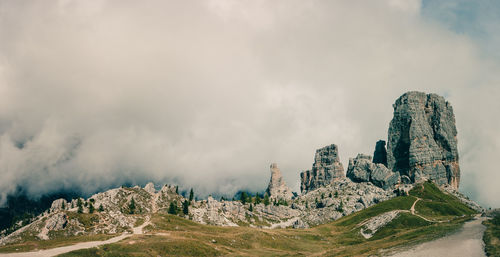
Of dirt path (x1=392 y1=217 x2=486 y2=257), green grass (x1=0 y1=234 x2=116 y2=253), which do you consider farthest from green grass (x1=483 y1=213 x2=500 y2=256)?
green grass (x1=0 y1=234 x2=116 y2=253)

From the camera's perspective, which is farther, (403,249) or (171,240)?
(171,240)

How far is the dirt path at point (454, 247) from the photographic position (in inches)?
2751

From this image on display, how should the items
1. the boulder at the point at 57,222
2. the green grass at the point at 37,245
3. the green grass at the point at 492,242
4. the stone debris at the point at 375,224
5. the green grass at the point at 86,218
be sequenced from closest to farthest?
the green grass at the point at 492,242, the green grass at the point at 37,245, the boulder at the point at 57,222, the green grass at the point at 86,218, the stone debris at the point at 375,224

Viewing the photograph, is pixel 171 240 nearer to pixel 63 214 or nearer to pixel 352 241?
pixel 63 214

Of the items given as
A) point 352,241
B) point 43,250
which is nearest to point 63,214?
point 43,250

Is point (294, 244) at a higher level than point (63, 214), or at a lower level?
lower

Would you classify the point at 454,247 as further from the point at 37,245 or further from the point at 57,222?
the point at 57,222

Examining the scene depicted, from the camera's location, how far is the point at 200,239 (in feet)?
424

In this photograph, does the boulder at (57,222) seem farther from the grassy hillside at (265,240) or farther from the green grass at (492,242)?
the green grass at (492,242)

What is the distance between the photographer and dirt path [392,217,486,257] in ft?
229

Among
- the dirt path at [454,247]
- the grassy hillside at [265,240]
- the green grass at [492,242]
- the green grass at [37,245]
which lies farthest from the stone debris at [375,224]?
the green grass at [37,245]

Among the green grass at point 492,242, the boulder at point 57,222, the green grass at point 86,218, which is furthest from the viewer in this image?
the green grass at point 86,218

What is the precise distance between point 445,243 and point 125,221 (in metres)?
144

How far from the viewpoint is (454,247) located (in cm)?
7644
